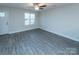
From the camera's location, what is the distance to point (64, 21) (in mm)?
4887

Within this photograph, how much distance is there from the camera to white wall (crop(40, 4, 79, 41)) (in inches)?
163

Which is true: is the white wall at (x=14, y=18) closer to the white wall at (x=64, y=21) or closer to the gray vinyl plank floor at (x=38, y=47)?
the gray vinyl plank floor at (x=38, y=47)

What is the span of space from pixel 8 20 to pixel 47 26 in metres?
2.03

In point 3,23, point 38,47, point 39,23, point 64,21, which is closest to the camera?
point 38,47

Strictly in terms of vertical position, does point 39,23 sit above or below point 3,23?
above

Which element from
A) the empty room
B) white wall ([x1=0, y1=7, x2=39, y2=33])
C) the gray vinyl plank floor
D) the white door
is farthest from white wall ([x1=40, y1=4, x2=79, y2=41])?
the white door

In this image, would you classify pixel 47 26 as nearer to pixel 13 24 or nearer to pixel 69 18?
pixel 69 18

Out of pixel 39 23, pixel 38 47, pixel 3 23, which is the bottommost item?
pixel 38 47

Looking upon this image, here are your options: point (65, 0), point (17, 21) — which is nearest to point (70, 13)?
point (17, 21)

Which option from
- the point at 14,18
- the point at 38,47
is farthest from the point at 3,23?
the point at 38,47

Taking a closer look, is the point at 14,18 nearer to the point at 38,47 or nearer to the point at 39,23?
the point at 39,23

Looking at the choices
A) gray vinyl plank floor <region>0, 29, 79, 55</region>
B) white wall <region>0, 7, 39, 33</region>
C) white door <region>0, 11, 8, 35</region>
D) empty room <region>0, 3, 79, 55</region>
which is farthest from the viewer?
white wall <region>0, 7, 39, 33</region>

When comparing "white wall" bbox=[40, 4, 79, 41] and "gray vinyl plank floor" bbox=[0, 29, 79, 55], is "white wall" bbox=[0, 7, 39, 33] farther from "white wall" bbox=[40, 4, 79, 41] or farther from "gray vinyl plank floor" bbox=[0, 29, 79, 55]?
"white wall" bbox=[40, 4, 79, 41]
